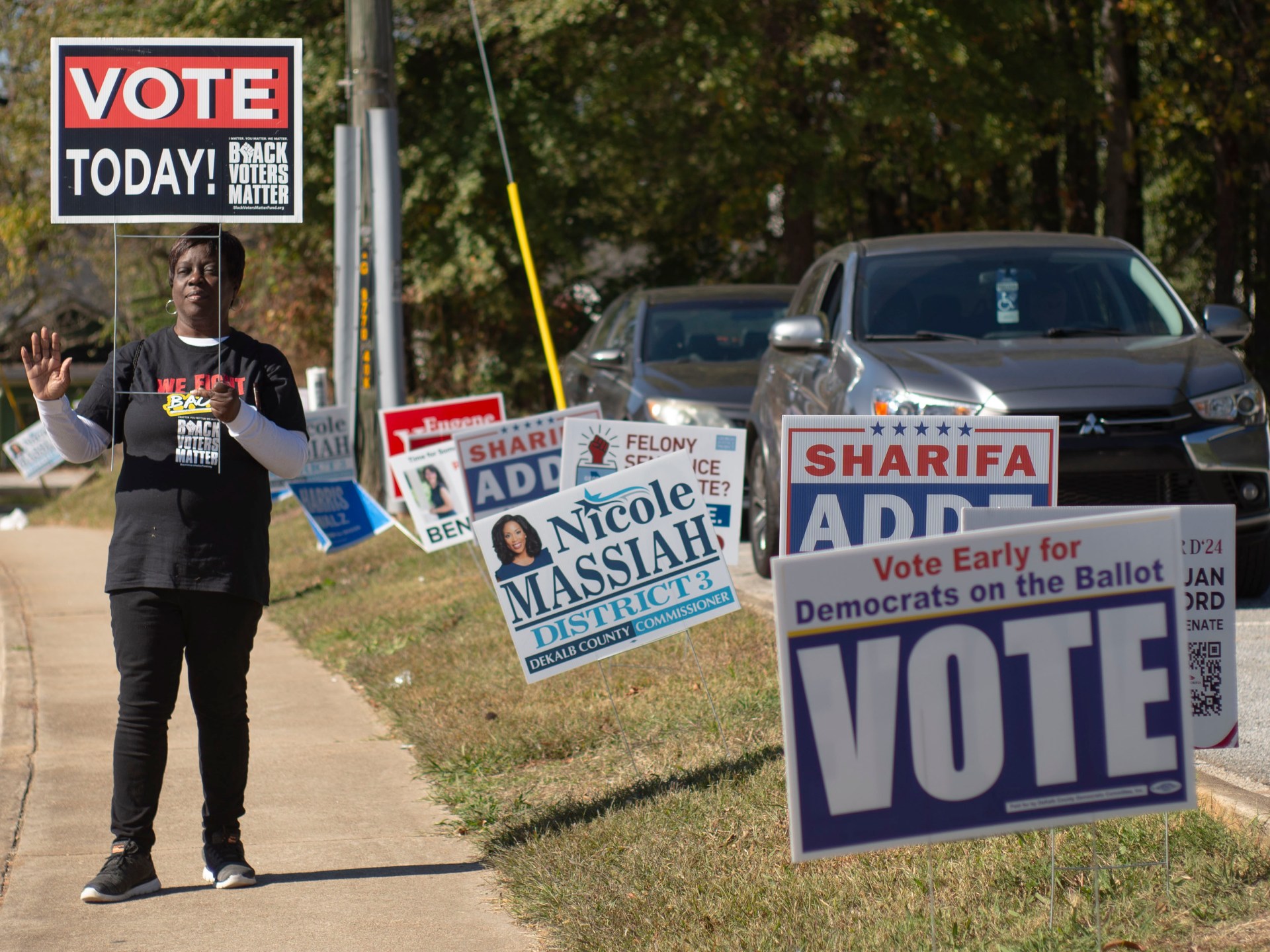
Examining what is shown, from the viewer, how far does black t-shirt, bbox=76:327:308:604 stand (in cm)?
445

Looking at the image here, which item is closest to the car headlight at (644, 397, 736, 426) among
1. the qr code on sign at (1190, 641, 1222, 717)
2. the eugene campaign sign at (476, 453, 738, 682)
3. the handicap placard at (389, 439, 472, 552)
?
the handicap placard at (389, 439, 472, 552)

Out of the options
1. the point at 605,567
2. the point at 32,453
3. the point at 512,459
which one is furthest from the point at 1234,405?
the point at 32,453

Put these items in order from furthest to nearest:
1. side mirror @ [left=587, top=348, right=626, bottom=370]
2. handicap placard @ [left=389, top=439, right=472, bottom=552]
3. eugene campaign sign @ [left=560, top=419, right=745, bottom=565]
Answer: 1. side mirror @ [left=587, top=348, right=626, bottom=370]
2. handicap placard @ [left=389, top=439, right=472, bottom=552]
3. eugene campaign sign @ [left=560, top=419, right=745, bottom=565]

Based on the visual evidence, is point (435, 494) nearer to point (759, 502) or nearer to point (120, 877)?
point (759, 502)

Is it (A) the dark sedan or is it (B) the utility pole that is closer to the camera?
(A) the dark sedan

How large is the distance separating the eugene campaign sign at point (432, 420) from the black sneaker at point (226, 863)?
6267 millimetres

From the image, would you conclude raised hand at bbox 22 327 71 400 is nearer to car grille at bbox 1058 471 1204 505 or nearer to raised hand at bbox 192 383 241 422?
raised hand at bbox 192 383 241 422

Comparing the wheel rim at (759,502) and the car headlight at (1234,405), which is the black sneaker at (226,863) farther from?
the car headlight at (1234,405)

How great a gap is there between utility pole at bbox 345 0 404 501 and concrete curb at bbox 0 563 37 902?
3.90 meters

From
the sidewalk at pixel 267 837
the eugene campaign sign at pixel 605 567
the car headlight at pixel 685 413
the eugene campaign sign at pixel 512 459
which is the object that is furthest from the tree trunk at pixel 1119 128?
the eugene campaign sign at pixel 605 567

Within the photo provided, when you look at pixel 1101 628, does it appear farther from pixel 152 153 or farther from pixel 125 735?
pixel 152 153

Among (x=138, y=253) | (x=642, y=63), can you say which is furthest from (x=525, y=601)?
(x=138, y=253)

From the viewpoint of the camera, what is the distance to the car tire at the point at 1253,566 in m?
7.48

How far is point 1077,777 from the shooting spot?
10.7 feet
